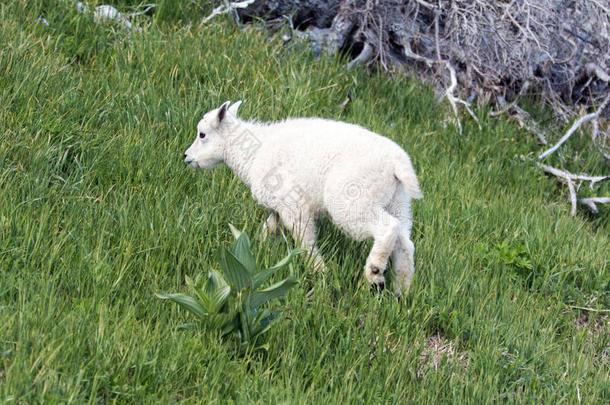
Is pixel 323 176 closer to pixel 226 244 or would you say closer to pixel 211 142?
pixel 226 244

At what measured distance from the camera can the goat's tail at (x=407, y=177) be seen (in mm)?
4176

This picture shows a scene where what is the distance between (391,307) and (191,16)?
505 cm

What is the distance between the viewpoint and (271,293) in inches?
144

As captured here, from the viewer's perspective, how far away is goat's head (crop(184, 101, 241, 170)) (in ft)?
16.4

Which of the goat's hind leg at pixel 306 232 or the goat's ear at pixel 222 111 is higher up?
the goat's ear at pixel 222 111

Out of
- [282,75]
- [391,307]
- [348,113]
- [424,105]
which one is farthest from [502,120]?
[391,307]

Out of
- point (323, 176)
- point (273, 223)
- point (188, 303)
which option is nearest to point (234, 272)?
point (188, 303)

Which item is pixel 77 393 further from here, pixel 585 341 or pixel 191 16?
pixel 191 16

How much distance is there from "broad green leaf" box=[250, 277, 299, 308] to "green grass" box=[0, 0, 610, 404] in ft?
0.70

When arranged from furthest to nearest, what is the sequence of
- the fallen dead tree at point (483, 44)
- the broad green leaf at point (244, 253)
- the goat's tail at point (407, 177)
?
1. the fallen dead tree at point (483, 44)
2. the goat's tail at point (407, 177)
3. the broad green leaf at point (244, 253)

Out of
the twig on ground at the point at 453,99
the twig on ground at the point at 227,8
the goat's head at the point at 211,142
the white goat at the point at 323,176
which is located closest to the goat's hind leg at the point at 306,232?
the white goat at the point at 323,176

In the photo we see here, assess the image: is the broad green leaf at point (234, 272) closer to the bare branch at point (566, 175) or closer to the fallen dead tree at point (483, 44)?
the fallen dead tree at point (483, 44)

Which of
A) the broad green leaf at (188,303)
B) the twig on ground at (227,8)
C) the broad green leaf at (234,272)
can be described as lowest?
the broad green leaf at (188,303)

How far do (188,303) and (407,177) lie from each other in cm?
158
